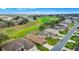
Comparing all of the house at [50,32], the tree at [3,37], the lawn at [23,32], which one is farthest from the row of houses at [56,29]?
the tree at [3,37]

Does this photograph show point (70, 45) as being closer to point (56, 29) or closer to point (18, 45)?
point (56, 29)

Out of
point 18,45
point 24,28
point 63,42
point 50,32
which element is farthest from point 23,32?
point 63,42

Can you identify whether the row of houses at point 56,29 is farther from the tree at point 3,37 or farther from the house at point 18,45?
the tree at point 3,37

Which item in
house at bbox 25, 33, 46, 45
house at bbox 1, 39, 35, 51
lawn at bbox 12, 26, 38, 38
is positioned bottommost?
house at bbox 1, 39, 35, 51

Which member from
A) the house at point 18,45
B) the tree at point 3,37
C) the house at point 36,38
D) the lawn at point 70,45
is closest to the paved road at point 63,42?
the lawn at point 70,45

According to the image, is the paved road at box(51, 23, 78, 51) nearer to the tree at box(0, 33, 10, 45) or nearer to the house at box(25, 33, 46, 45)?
the house at box(25, 33, 46, 45)

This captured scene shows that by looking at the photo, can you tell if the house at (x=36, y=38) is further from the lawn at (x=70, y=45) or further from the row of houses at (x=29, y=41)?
the lawn at (x=70, y=45)

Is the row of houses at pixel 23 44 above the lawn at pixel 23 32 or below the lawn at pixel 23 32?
below

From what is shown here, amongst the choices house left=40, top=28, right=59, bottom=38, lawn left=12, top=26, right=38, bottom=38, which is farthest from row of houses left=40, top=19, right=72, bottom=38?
lawn left=12, top=26, right=38, bottom=38

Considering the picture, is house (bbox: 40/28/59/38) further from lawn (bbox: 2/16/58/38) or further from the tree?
the tree

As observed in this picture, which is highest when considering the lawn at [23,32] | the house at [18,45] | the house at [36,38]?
the lawn at [23,32]

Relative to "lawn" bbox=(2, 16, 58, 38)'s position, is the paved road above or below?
below
